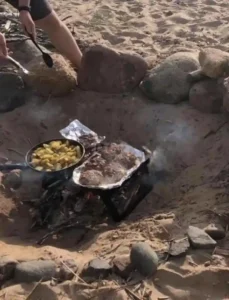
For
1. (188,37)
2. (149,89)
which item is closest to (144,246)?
(149,89)

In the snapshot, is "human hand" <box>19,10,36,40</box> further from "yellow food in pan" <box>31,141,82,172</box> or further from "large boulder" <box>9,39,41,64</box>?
"large boulder" <box>9,39,41,64</box>

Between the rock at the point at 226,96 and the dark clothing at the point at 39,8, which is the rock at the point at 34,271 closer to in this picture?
the rock at the point at 226,96

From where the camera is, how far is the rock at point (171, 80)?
4648 millimetres

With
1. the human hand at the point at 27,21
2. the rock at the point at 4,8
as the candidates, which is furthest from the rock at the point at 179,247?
the rock at the point at 4,8

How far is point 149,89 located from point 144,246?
192cm

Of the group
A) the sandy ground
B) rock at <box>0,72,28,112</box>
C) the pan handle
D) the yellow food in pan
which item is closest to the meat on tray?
the yellow food in pan

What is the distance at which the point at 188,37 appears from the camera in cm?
579

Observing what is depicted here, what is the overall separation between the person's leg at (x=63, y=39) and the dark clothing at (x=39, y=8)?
10 cm

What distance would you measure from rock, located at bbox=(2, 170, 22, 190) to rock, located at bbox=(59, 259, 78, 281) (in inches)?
45.5

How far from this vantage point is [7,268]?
3160mm

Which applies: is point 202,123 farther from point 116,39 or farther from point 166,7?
point 166,7

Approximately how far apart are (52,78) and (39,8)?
600 mm

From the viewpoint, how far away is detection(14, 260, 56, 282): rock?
309 cm

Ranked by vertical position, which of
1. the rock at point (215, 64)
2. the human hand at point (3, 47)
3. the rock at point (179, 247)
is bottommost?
the rock at point (179, 247)
